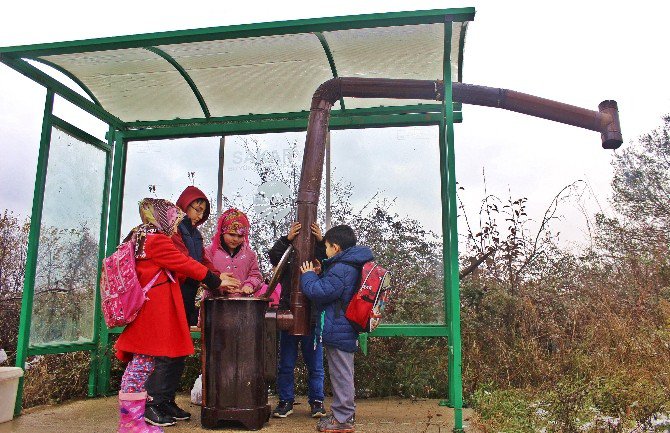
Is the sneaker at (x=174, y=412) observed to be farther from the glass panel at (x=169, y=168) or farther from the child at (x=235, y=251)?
the glass panel at (x=169, y=168)

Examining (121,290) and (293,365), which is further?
(293,365)

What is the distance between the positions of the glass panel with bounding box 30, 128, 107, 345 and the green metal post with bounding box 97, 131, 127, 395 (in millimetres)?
129

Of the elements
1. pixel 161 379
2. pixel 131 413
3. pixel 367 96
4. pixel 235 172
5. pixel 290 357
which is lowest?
pixel 131 413

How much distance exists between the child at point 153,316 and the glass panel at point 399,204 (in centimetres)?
232

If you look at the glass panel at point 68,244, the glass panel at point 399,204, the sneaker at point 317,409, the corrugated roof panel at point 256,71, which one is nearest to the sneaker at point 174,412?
the sneaker at point 317,409

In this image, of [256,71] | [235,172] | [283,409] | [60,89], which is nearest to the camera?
[283,409]

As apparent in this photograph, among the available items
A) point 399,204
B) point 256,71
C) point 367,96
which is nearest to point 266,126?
point 256,71

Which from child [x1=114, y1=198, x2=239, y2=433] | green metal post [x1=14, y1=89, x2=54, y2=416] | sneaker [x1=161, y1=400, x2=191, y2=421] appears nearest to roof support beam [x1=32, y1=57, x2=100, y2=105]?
green metal post [x1=14, y1=89, x2=54, y2=416]

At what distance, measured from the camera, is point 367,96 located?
500cm

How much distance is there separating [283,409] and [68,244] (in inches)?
106

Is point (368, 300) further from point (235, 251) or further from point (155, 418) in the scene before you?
point (155, 418)

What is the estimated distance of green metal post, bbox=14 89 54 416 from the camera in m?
4.65

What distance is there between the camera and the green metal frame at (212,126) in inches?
161

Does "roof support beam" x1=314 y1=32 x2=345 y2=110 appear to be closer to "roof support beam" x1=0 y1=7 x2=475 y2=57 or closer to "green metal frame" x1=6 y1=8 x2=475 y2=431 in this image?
"green metal frame" x1=6 y1=8 x2=475 y2=431
